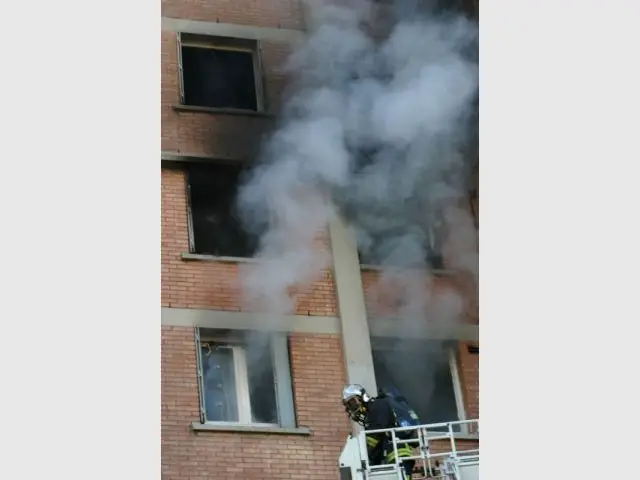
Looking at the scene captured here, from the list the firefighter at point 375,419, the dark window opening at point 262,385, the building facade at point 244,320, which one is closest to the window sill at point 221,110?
the building facade at point 244,320

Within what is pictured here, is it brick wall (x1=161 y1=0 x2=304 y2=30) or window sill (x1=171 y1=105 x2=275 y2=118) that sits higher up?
brick wall (x1=161 y1=0 x2=304 y2=30)

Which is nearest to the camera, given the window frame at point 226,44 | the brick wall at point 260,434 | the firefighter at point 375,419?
the brick wall at point 260,434

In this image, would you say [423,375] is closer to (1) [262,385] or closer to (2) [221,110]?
(1) [262,385]

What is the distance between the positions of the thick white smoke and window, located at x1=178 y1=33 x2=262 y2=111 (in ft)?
0.50

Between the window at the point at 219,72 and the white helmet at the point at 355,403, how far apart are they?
110cm

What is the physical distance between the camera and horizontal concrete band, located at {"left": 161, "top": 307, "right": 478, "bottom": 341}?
173 inches

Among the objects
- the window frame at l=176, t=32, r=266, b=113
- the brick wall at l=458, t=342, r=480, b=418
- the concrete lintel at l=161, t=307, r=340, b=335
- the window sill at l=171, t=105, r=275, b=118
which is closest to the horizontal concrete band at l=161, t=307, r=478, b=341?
the concrete lintel at l=161, t=307, r=340, b=335

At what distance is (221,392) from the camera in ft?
14.2

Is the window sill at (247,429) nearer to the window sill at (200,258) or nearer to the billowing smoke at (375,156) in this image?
the billowing smoke at (375,156)

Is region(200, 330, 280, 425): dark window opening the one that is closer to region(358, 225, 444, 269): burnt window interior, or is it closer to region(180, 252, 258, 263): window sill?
region(180, 252, 258, 263): window sill

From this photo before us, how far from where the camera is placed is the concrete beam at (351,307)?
4430mm
